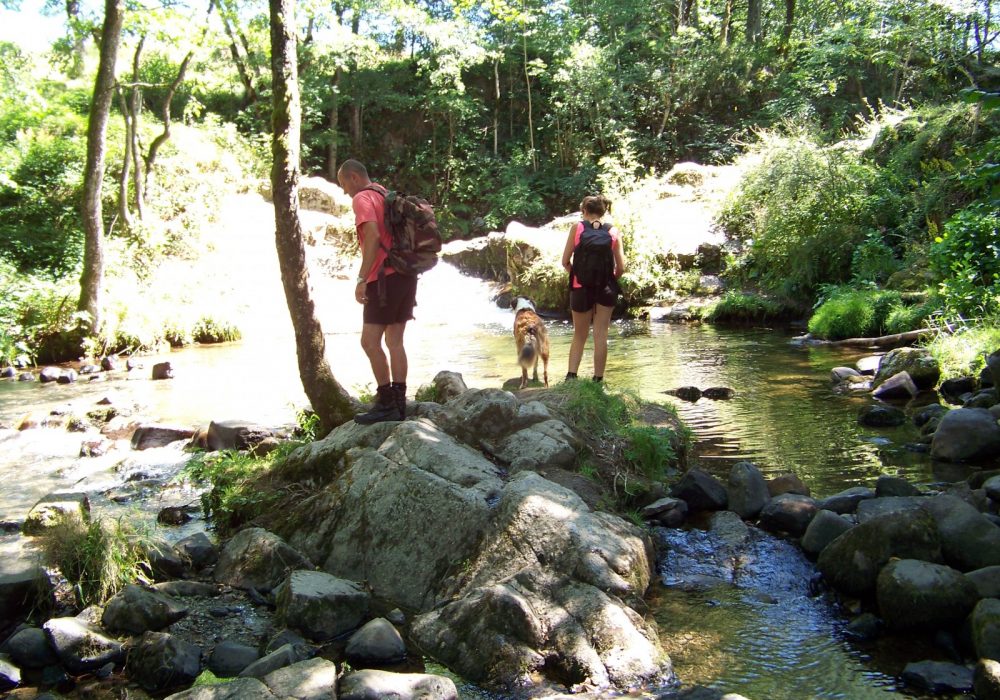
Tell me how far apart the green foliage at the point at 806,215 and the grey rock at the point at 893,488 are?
1051cm

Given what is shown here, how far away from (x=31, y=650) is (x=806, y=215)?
15.6 meters

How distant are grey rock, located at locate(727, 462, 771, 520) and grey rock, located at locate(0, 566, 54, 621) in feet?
15.3

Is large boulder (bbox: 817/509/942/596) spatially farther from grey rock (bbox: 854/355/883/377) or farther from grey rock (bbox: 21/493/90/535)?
grey rock (bbox: 854/355/883/377)

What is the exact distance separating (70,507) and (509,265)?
1572cm

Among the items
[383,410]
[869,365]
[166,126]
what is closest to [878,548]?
[383,410]

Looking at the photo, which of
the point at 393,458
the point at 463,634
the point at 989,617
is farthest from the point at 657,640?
the point at 393,458

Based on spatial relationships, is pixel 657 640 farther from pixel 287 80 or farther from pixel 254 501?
pixel 287 80

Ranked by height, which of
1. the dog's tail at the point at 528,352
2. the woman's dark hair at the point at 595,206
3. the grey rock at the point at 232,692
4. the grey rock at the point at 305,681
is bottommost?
the grey rock at the point at 305,681

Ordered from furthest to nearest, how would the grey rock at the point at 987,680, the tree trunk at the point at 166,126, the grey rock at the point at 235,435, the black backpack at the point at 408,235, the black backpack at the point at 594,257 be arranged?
the tree trunk at the point at 166,126 < the grey rock at the point at 235,435 < the black backpack at the point at 594,257 < the black backpack at the point at 408,235 < the grey rock at the point at 987,680

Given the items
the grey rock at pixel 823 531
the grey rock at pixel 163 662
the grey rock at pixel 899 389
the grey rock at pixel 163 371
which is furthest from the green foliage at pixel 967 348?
the grey rock at pixel 163 371

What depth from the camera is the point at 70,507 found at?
197 inches

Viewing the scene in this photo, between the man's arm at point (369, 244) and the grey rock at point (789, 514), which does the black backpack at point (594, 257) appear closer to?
the man's arm at point (369, 244)

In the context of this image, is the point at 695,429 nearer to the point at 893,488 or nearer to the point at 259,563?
the point at 893,488

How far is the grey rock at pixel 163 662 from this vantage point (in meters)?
3.69
